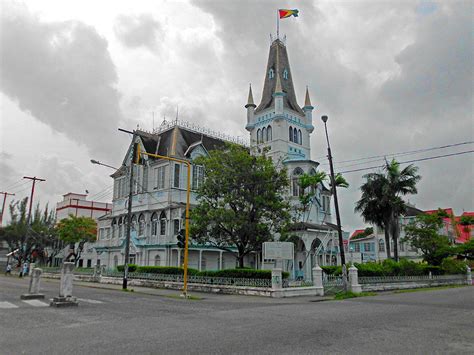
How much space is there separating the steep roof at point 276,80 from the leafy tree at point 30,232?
36.2m

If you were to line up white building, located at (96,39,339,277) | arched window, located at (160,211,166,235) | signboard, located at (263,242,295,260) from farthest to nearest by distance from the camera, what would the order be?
arched window, located at (160,211,166,235) < white building, located at (96,39,339,277) < signboard, located at (263,242,295,260)

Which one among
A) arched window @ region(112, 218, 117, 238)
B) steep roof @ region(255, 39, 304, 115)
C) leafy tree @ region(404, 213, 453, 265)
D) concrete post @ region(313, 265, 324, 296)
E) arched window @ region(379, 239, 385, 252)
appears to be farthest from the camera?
arched window @ region(379, 239, 385, 252)

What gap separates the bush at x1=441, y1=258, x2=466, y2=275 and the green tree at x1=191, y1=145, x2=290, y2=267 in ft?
72.7

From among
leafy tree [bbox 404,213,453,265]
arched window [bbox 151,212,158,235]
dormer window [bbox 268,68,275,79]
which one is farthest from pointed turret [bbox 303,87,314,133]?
arched window [bbox 151,212,158,235]

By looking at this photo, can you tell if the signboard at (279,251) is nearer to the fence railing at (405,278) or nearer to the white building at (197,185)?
the fence railing at (405,278)

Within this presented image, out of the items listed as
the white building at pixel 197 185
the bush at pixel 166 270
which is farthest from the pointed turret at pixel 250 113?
the bush at pixel 166 270

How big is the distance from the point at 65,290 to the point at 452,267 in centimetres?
3785

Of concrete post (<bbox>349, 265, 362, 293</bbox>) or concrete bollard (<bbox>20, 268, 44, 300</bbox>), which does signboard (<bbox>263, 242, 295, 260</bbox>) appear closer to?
concrete post (<bbox>349, 265, 362, 293</bbox>)

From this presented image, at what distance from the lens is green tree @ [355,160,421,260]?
38.9 meters

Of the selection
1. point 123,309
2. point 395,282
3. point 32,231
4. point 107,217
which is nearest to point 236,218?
point 123,309

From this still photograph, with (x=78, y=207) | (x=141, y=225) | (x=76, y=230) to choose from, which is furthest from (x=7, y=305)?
(x=78, y=207)

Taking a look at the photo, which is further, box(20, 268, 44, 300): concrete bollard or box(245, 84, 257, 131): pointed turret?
box(245, 84, 257, 131): pointed turret

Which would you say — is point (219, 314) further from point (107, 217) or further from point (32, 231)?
point (32, 231)

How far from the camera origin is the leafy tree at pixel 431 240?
41469 millimetres
